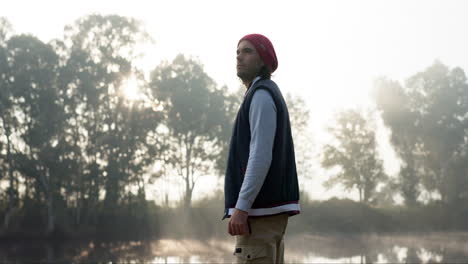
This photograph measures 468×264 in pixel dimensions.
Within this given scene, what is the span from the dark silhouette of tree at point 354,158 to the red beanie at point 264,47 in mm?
45968

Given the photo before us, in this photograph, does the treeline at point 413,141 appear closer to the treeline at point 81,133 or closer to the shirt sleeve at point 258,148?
the treeline at point 81,133

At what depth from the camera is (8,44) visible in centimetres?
3438

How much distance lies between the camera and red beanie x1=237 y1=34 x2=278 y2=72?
3.59m

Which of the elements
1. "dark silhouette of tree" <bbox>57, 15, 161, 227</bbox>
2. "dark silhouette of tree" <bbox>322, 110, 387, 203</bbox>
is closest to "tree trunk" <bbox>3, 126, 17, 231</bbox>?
"dark silhouette of tree" <bbox>57, 15, 161, 227</bbox>

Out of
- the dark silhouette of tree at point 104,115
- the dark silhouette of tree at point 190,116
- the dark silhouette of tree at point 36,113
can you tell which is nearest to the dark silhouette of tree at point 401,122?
the dark silhouette of tree at point 190,116

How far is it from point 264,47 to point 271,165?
2.33ft

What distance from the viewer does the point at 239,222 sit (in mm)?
3273

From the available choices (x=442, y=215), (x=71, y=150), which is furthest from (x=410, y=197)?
(x=71, y=150)

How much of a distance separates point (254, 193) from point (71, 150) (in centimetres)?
3308

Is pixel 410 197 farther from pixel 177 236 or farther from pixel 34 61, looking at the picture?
pixel 34 61

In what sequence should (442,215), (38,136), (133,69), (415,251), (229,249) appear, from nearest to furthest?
(415,251) → (229,249) → (38,136) → (133,69) → (442,215)

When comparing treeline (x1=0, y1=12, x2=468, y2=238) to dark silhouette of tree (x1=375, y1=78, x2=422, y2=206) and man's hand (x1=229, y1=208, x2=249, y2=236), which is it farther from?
man's hand (x1=229, y1=208, x2=249, y2=236)

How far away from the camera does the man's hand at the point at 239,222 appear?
3.28 metres

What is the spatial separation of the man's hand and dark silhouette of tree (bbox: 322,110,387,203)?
4623 centimetres
